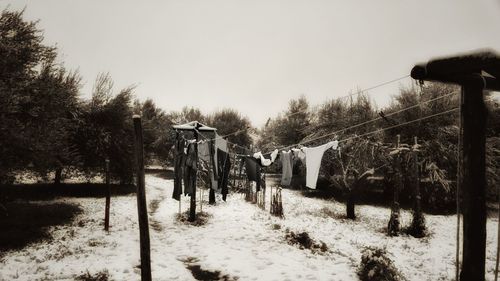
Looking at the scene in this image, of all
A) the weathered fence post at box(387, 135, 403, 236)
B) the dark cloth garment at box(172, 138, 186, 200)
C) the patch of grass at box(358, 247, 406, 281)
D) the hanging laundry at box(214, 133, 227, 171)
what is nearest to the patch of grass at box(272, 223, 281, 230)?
the hanging laundry at box(214, 133, 227, 171)

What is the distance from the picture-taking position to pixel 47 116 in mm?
12758

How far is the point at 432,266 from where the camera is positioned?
8391 mm

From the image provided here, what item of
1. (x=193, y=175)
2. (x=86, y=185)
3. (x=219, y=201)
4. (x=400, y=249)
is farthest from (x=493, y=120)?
(x=86, y=185)

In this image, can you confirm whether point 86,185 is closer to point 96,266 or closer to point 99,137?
point 99,137

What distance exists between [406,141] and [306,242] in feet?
44.3

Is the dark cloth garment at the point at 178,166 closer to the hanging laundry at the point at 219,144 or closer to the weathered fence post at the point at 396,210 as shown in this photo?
the hanging laundry at the point at 219,144

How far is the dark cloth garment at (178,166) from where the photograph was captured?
38.0ft

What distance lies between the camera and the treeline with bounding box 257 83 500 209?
16406mm

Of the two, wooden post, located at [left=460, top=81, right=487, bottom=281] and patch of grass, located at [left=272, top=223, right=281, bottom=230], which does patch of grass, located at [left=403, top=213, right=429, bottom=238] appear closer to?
Result: patch of grass, located at [left=272, top=223, right=281, bottom=230]

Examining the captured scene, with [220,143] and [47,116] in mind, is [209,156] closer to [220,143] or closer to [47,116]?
[220,143]

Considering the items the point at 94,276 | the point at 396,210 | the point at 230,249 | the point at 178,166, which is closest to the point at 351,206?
the point at 396,210

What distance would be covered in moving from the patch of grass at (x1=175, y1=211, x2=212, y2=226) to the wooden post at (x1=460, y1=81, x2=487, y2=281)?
9799 mm

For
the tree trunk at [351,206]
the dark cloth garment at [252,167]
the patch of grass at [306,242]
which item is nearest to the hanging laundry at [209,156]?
the dark cloth garment at [252,167]

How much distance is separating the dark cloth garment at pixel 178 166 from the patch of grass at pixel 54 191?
9.16m
